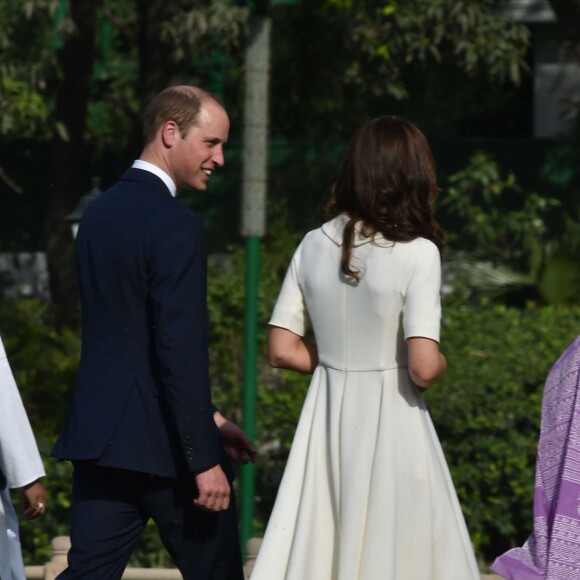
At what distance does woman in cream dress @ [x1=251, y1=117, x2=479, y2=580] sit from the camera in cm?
343

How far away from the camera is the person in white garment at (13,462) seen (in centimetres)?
349

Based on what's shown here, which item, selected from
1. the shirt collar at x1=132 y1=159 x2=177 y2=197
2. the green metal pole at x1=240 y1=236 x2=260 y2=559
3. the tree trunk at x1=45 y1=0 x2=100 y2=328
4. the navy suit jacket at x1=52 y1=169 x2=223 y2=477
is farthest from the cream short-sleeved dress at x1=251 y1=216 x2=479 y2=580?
the tree trunk at x1=45 y1=0 x2=100 y2=328

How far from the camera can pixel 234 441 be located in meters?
3.88

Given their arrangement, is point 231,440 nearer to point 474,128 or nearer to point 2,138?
point 2,138

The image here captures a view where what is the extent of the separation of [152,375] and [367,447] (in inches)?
23.8

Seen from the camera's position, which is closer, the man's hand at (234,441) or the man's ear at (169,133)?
the man's ear at (169,133)

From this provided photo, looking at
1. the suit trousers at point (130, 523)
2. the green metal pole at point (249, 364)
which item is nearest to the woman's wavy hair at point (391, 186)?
the suit trousers at point (130, 523)

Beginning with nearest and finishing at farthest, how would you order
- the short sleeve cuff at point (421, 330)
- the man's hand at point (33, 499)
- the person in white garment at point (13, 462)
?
the short sleeve cuff at point (421, 330)
the person in white garment at point (13, 462)
the man's hand at point (33, 499)

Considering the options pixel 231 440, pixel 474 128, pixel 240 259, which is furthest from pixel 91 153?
pixel 231 440

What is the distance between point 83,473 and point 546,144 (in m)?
7.63

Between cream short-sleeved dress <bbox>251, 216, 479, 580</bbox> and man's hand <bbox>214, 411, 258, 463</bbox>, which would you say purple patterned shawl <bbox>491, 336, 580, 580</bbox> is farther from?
man's hand <bbox>214, 411, 258, 463</bbox>

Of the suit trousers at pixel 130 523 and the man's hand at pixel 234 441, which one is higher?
the man's hand at pixel 234 441

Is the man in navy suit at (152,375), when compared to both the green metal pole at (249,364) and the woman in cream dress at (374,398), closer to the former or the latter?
the woman in cream dress at (374,398)

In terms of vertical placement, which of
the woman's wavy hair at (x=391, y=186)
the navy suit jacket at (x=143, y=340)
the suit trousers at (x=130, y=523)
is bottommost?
the suit trousers at (x=130, y=523)
